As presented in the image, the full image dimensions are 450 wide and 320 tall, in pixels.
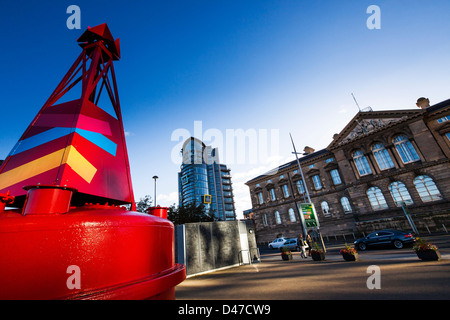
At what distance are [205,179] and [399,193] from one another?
59.4 metres

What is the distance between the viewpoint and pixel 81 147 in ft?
9.19

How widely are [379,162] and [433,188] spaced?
19.1 ft

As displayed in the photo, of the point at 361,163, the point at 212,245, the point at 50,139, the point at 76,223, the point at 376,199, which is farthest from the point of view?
the point at 361,163

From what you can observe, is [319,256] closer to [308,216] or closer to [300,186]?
[308,216]

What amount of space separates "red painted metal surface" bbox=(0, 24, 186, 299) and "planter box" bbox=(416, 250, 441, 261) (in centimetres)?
1138

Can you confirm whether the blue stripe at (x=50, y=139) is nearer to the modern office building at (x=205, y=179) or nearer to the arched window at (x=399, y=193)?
the arched window at (x=399, y=193)

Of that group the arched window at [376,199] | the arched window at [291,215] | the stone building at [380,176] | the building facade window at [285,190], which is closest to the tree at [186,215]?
the arched window at [291,215]

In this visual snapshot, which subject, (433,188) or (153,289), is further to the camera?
(433,188)

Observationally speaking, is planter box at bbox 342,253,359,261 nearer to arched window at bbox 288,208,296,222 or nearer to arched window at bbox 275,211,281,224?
arched window at bbox 288,208,296,222

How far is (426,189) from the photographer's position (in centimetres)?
2284

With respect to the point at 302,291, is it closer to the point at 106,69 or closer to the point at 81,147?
the point at 81,147

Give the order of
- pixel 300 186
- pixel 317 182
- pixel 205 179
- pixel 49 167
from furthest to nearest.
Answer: pixel 205 179
pixel 300 186
pixel 317 182
pixel 49 167

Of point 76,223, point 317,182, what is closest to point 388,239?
point 317,182
